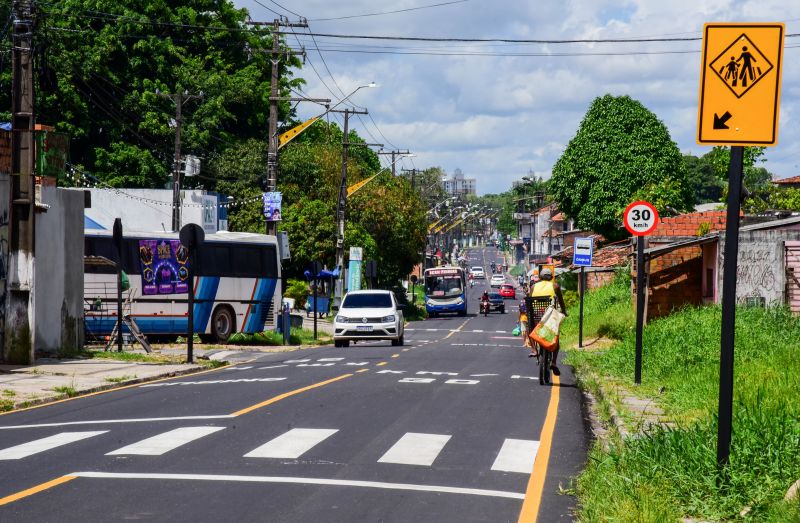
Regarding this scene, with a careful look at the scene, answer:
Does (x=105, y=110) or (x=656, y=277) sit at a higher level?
(x=105, y=110)

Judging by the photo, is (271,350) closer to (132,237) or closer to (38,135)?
(132,237)

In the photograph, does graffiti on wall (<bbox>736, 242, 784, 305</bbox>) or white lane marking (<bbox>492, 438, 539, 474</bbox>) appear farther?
graffiti on wall (<bbox>736, 242, 784, 305</bbox>)

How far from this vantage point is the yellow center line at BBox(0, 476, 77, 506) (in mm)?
8898

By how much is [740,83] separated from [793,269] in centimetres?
2092

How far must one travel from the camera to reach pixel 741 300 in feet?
94.7

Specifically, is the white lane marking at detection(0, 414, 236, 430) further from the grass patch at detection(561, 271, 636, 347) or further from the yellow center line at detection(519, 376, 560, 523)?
the grass patch at detection(561, 271, 636, 347)

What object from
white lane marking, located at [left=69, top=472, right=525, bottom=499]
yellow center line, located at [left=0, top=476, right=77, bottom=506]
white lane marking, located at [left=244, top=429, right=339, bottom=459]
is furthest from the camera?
white lane marking, located at [left=244, top=429, right=339, bottom=459]

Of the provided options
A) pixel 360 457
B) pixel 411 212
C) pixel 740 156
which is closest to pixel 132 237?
pixel 360 457

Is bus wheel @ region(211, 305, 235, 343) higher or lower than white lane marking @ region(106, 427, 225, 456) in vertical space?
lower

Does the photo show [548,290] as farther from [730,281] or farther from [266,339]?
[266,339]

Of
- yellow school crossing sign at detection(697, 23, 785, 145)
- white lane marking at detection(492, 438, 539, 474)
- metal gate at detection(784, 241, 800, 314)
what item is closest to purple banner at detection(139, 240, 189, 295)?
metal gate at detection(784, 241, 800, 314)

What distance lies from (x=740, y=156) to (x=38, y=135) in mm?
19692

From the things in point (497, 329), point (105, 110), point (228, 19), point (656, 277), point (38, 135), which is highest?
point (228, 19)

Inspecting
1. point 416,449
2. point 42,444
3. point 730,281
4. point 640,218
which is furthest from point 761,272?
point 730,281
